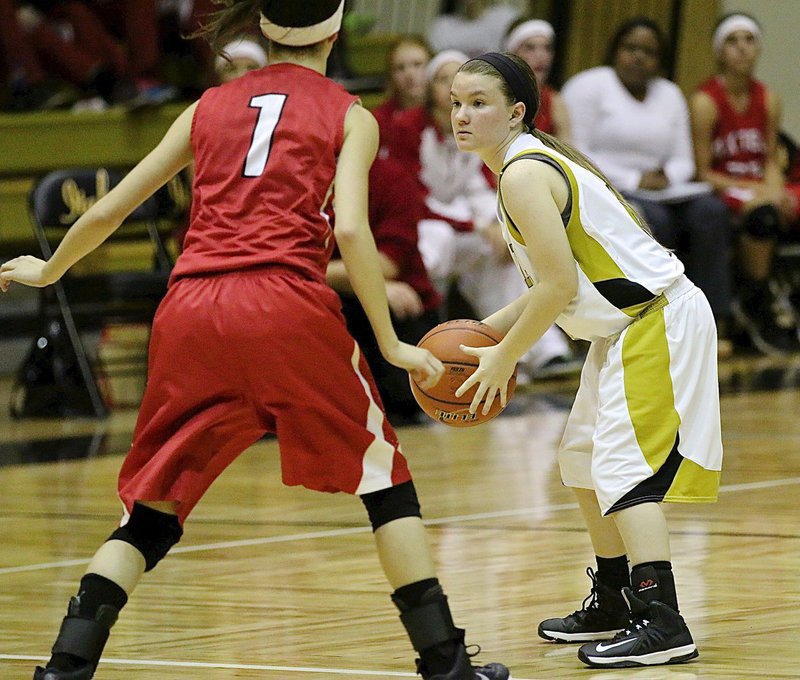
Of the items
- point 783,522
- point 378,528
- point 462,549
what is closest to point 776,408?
point 783,522

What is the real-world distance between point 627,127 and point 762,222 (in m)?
0.94

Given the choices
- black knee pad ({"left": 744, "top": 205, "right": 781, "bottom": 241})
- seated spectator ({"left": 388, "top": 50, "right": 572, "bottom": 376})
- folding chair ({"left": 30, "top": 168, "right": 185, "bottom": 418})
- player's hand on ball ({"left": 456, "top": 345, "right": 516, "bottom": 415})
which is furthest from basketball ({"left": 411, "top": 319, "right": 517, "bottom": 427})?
black knee pad ({"left": 744, "top": 205, "right": 781, "bottom": 241})

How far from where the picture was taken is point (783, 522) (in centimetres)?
452

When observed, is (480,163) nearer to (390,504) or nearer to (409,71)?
(409,71)

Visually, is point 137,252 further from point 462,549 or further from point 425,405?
point 425,405

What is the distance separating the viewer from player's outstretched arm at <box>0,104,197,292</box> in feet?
9.71

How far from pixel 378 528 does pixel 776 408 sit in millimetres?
4556

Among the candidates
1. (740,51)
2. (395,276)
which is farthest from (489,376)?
(740,51)

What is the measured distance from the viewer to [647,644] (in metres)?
3.07

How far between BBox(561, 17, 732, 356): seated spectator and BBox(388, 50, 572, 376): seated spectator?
0.77 meters

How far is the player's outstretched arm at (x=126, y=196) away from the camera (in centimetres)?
296

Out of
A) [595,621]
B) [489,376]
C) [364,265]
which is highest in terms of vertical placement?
[364,265]

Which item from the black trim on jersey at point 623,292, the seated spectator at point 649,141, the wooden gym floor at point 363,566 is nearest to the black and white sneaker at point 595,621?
the wooden gym floor at point 363,566

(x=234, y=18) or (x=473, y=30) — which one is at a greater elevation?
(x=234, y=18)
